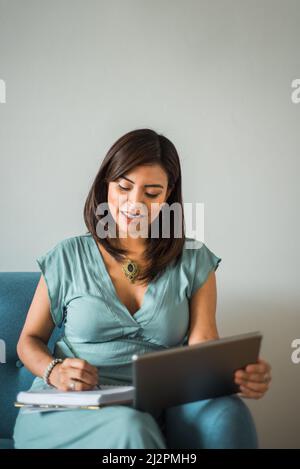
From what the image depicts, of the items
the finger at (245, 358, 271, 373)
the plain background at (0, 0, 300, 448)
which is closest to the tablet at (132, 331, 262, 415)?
the finger at (245, 358, 271, 373)

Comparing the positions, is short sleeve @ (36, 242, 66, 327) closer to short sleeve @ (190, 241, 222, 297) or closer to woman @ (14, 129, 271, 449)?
woman @ (14, 129, 271, 449)

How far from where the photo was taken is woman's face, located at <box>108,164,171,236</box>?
1.31 metres

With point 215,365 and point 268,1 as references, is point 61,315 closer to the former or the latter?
point 215,365

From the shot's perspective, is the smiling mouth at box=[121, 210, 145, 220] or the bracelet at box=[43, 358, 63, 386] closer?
the bracelet at box=[43, 358, 63, 386]

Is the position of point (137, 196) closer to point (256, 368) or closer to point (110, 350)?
point (110, 350)

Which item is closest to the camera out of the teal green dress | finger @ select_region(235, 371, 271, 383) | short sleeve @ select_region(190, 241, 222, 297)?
finger @ select_region(235, 371, 271, 383)

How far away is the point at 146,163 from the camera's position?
1.32 m

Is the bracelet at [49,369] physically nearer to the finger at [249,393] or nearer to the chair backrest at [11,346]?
the chair backrest at [11,346]

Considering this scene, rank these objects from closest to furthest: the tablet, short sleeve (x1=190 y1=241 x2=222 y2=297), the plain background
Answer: the tablet, short sleeve (x1=190 y1=241 x2=222 y2=297), the plain background

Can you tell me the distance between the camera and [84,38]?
1694 mm

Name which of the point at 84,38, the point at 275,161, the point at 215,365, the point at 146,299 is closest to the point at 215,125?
the point at 275,161

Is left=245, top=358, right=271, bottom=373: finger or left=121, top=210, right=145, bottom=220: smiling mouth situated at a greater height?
left=121, top=210, right=145, bottom=220: smiling mouth

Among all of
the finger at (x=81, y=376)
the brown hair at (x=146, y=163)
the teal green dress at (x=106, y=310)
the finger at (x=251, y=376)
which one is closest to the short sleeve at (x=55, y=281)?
the teal green dress at (x=106, y=310)

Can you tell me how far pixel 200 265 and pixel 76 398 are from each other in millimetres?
505
